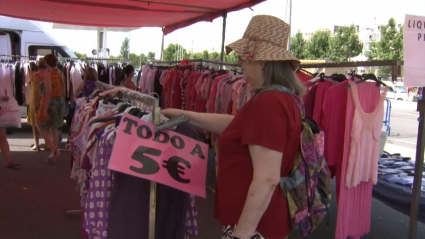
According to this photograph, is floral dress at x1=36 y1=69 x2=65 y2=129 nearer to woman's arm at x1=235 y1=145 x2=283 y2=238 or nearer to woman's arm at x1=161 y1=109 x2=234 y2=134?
woman's arm at x1=161 y1=109 x2=234 y2=134

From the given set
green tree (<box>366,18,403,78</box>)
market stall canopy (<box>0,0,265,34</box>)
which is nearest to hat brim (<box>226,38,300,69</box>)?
market stall canopy (<box>0,0,265,34</box>)

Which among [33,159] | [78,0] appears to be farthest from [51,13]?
[33,159]

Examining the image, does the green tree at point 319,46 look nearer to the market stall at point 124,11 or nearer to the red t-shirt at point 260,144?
the market stall at point 124,11

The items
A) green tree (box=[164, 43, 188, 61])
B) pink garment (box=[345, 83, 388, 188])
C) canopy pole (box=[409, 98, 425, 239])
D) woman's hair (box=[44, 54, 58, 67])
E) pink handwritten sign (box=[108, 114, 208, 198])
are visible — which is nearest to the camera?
pink handwritten sign (box=[108, 114, 208, 198])

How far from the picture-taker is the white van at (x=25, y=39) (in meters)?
10.9

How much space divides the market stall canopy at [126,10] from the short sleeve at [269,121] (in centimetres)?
360

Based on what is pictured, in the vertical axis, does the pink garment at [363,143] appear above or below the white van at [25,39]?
below

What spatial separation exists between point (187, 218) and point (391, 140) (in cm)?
1152

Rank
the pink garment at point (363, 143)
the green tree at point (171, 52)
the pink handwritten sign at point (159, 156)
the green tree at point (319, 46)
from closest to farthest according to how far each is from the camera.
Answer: the pink handwritten sign at point (159, 156)
the pink garment at point (363, 143)
the green tree at point (319, 46)
the green tree at point (171, 52)

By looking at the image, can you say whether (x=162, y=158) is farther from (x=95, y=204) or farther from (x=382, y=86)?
(x=382, y=86)

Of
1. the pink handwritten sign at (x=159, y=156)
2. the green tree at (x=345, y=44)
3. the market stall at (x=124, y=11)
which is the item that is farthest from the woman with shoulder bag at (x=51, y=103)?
the green tree at (x=345, y=44)

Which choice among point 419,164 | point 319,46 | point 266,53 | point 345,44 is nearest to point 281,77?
point 266,53

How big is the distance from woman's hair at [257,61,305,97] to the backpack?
0.13 feet

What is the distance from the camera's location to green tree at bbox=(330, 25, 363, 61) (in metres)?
34.4
